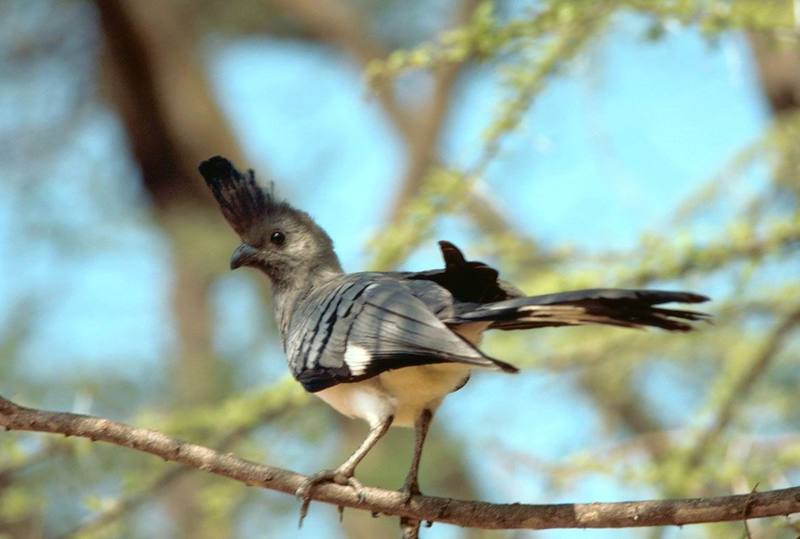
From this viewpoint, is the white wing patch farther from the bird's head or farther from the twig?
the twig

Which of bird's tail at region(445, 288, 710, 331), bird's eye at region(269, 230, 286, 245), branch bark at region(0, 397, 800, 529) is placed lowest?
branch bark at region(0, 397, 800, 529)

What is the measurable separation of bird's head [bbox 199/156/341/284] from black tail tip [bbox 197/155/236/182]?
0.27ft

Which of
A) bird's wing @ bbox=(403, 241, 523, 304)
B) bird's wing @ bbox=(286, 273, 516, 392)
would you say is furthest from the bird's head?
bird's wing @ bbox=(403, 241, 523, 304)

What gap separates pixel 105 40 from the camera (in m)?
8.27

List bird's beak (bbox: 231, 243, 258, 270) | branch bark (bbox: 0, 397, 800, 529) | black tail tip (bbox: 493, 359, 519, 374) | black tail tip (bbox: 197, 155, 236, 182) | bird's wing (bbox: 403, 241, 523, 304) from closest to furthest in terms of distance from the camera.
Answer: black tail tip (bbox: 493, 359, 519, 374) < branch bark (bbox: 0, 397, 800, 529) < bird's wing (bbox: 403, 241, 523, 304) < black tail tip (bbox: 197, 155, 236, 182) < bird's beak (bbox: 231, 243, 258, 270)

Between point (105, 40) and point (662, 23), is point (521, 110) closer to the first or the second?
point (662, 23)

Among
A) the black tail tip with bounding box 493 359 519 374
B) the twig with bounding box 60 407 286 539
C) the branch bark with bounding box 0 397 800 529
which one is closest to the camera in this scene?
the black tail tip with bounding box 493 359 519 374

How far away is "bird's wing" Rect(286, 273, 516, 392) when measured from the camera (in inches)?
101

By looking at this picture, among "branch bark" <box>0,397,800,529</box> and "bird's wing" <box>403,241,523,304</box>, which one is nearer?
"branch bark" <box>0,397,800,529</box>

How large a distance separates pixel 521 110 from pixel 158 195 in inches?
203

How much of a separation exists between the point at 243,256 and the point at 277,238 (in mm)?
116

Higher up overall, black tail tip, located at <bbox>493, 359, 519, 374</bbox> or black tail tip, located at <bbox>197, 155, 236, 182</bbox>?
black tail tip, located at <bbox>197, 155, 236, 182</bbox>

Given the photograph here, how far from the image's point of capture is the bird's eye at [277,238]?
3479mm

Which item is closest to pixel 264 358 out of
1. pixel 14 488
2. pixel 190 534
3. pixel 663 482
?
pixel 190 534
